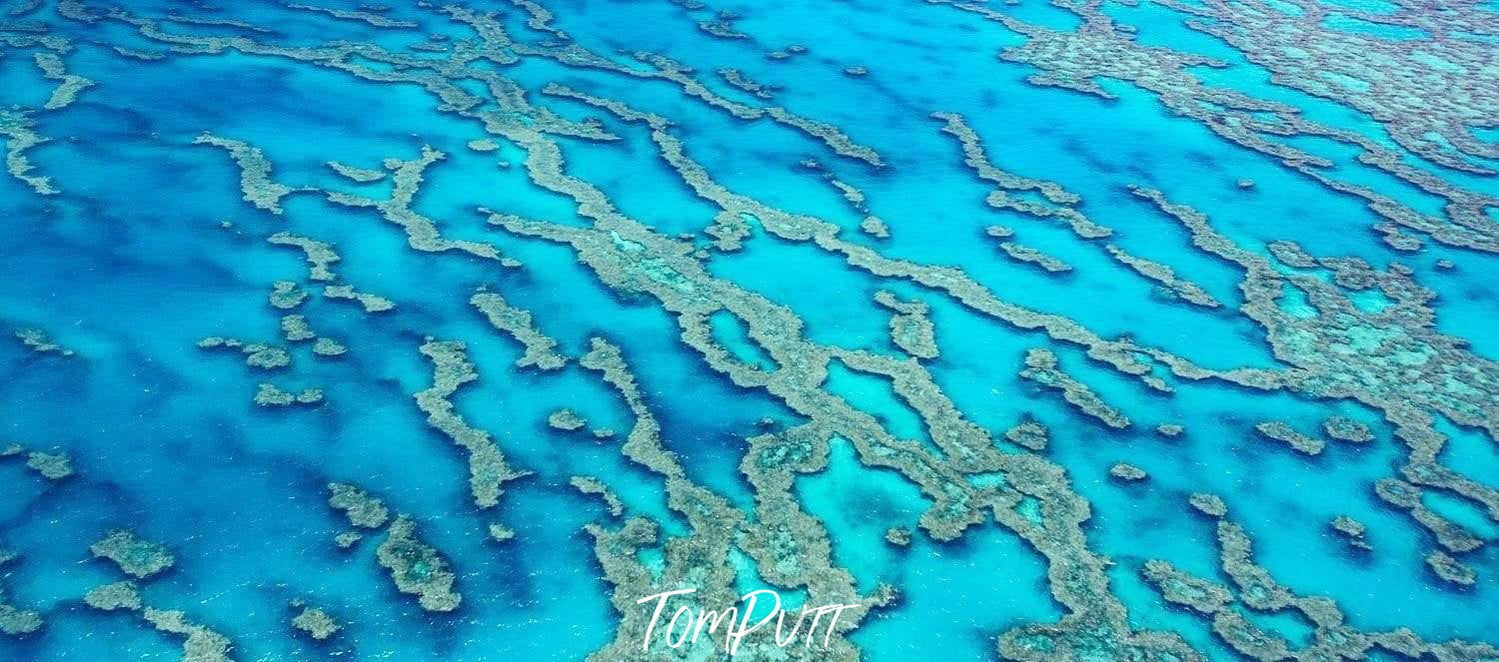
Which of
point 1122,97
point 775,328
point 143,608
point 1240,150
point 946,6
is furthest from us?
point 946,6

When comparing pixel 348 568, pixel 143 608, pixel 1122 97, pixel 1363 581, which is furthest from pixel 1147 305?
pixel 143 608

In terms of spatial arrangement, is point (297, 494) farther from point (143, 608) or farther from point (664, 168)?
point (664, 168)

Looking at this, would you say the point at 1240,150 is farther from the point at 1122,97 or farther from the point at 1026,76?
the point at 1026,76

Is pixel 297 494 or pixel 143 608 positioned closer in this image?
pixel 143 608

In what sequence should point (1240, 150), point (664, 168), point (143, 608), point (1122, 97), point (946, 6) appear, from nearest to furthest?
point (143, 608), point (664, 168), point (1240, 150), point (1122, 97), point (946, 6)

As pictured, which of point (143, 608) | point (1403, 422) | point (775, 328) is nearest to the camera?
point (143, 608)

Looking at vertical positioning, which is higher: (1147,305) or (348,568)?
(1147,305)

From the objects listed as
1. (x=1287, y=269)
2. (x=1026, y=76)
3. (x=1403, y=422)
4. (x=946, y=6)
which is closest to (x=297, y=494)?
(x=1403, y=422)
